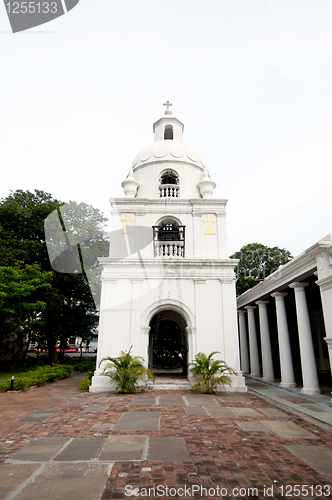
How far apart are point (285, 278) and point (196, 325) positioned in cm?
456

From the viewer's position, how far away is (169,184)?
1752 cm

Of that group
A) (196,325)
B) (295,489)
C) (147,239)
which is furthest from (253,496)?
(147,239)

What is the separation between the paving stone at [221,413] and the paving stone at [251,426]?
707 millimetres

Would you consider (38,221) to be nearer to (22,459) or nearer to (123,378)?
(123,378)

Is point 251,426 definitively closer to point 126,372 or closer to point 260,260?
point 126,372

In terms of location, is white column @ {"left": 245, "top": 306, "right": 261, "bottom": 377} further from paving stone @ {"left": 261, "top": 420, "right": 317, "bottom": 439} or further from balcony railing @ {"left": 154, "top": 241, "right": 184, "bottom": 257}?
paving stone @ {"left": 261, "top": 420, "right": 317, "bottom": 439}

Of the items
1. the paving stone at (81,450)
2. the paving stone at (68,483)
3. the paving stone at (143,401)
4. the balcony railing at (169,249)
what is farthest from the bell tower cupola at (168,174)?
the paving stone at (68,483)

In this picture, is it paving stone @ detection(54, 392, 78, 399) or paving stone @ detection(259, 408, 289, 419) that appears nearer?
paving stone @ detection(259, 408, 289, 419)

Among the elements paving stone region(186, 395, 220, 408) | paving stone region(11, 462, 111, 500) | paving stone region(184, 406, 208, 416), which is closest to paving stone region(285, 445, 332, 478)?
paving stone region(184, 406, 208, 416)

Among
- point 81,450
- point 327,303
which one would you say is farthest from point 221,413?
point 327,303

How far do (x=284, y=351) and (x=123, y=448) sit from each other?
34.9ft

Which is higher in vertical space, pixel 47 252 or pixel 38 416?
pixel 47 252

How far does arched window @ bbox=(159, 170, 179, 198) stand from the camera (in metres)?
17.5

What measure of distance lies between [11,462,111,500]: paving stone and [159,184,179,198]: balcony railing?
14.0 meters
